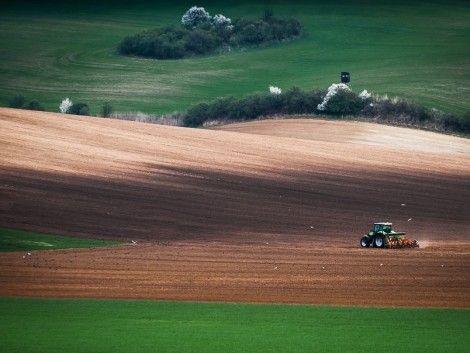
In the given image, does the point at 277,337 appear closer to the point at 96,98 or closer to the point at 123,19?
the point at 96,98

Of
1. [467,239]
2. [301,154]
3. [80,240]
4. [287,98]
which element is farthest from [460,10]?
[80,240]

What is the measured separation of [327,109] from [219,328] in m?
51.4

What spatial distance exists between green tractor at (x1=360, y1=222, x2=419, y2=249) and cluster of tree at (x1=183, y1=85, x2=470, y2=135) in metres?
32.9

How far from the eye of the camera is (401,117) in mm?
71250

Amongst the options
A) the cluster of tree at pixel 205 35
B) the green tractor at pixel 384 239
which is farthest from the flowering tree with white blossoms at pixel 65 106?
the green tractor at pixel 384 239

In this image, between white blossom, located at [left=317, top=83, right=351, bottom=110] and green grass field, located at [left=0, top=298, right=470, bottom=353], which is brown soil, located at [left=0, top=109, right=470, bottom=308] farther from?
white blossom, located at [left=317, top=83, right=351, bottom=110]

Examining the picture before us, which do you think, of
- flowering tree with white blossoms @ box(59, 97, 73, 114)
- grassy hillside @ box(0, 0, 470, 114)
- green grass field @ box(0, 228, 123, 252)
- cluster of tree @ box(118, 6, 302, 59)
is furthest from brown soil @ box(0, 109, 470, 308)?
cluster of tree @ box(118, 6, 302, 59)

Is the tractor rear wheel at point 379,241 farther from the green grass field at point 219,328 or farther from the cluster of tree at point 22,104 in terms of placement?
the cluster of tree at point 22,104

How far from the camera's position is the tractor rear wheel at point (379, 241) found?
36938mm

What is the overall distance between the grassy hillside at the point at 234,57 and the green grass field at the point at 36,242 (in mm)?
42679

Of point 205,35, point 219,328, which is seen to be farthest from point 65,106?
point 219,328

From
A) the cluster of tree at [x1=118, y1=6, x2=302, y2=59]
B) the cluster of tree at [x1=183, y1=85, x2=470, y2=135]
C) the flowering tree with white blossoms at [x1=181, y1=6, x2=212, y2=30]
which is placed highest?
the flowering tree with white blossoms at [x1=181, y1=6, x2=212, y2=30]

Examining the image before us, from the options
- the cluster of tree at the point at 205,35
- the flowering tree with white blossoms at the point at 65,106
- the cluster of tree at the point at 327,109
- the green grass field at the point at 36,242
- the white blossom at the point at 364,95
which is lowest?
the green grass field at the point at 36,242

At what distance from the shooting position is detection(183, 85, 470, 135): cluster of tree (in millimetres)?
70438
